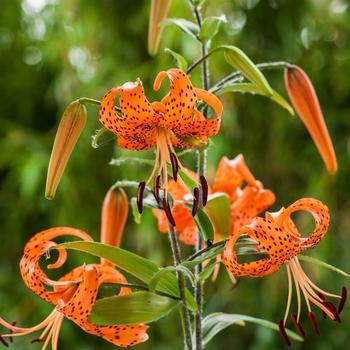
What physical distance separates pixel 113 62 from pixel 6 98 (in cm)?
57

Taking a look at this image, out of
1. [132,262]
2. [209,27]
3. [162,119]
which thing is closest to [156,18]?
[209,27]

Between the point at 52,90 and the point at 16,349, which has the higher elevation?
the point at 52,90

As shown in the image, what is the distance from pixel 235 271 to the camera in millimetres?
675

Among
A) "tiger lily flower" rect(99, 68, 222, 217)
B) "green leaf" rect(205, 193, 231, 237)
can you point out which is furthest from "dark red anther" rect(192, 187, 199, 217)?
"green leaf" rect(205, 193, 231, 237)

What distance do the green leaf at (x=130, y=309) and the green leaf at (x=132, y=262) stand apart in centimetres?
2

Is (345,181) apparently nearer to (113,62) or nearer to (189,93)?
(113,62)

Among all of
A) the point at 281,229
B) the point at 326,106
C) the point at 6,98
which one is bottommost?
the point at 6,98

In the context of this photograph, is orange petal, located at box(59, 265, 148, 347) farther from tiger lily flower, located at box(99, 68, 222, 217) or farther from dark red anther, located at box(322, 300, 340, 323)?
dark red anther, located at box(322, 300, 340, 323)

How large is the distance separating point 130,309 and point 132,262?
0.16 feet

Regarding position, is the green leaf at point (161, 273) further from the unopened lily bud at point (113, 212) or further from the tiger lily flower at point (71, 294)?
the unopened lily bud at point (113, 212)

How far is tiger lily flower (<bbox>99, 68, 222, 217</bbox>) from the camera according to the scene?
667 millimetres

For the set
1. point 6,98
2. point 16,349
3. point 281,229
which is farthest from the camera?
point 6,98

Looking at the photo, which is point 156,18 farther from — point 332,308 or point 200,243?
point 332,308

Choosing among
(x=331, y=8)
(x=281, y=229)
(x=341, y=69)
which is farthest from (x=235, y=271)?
(x=331, y=8)
